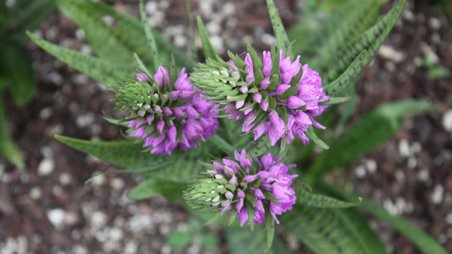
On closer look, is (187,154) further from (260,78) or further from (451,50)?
(451,50)

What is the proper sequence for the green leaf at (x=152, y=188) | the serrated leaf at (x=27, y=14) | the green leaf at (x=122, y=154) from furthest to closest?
the serrated leaf at (x=27, y=14) → the green leaf at (x=152, y=188) → the green leaf at (x=122, y=154)

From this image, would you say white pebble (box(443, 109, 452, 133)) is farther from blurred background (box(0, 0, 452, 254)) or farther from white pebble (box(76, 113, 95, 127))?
white pebble (box(76, 113, 95, 127))

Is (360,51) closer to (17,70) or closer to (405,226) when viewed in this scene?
(405,226)

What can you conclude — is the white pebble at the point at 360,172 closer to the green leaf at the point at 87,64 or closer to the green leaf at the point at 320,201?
the green leaf at the point at 320,201

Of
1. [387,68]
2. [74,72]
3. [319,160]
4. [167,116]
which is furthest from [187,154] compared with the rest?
[387,68]

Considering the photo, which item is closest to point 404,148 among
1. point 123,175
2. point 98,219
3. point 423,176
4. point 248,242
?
point 423,176

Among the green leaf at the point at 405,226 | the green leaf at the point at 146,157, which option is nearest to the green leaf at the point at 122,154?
the green leaf at the point at 146,157
